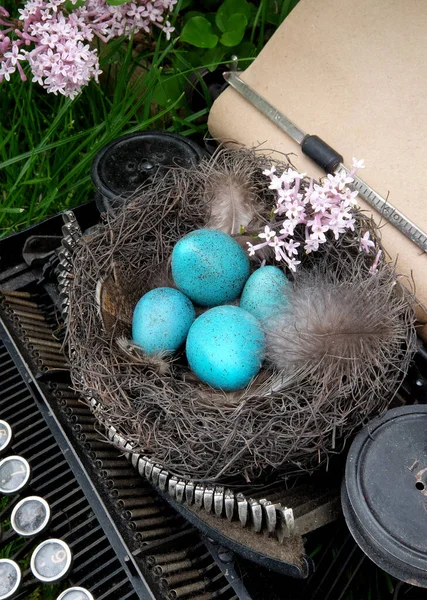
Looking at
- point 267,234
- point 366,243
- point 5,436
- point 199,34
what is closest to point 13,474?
point 5,436

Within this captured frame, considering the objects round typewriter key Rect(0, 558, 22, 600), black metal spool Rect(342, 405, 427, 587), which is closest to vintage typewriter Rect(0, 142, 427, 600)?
round typewriter key Rect(0, 558, 22, 600)

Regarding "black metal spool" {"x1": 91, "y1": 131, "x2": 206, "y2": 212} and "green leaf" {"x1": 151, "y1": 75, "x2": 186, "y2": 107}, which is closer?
"black metal spool" {"x1": 91, "y1": 131, "x2": 206, "y2": 212}

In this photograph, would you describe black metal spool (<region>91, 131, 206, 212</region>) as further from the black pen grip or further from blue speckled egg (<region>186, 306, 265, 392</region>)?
blue speckled egg (<region>186, 306, 265, 392</region>)

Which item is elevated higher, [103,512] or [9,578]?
[103,512]

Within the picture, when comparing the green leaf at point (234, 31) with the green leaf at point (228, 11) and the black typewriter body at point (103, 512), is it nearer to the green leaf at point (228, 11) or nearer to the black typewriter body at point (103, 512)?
the green leaf at point (228, 11)

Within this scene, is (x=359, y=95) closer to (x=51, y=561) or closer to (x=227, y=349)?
(x=227, y=349)

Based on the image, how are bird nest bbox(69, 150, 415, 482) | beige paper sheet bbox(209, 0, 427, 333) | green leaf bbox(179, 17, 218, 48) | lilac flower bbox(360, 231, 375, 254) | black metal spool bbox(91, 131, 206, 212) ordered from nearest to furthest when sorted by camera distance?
bird nest bbox(69, 150, 415, 482) → lilac flower bbox(360, 231, 375, 254) → beige paper sheet bbox(209, 0, 427, 333) → black metal spool bbox(91, 131, 206, 212) → green leaf bbox(179, 17, 218, 48)
